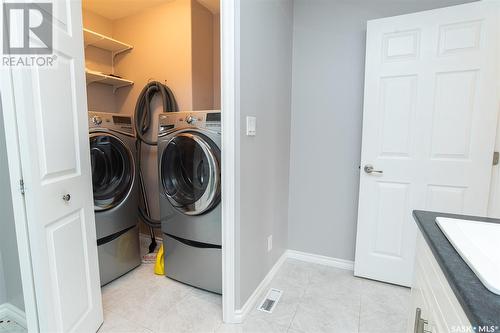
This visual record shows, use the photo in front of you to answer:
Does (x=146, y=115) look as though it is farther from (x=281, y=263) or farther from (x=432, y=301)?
(x=432, y=301)

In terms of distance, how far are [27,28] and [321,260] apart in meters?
2.49

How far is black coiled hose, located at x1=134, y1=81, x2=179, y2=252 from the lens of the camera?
246cm

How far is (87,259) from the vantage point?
141cm

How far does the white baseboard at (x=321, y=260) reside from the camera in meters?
2.28

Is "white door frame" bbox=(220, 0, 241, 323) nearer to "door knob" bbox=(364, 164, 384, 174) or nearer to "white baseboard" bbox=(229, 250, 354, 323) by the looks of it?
"white baseboard" bbox=(229, 250, 354, 323)

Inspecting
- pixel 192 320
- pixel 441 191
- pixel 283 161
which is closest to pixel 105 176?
pixel 192 320

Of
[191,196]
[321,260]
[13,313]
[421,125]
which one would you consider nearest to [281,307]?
[321,260]

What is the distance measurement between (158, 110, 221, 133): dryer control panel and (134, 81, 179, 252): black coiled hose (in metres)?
0.56

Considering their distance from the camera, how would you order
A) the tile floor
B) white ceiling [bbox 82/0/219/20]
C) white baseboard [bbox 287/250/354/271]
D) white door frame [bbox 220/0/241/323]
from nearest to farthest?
white door frame [bbox 220/0/241/323] < the tile floor < white baseboard [bbox 287/250/354/271] < white ceiling [bbox 82/0/219/20]

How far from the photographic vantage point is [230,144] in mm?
1456

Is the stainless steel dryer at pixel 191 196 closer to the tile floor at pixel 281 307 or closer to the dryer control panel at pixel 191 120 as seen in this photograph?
the dryer control panel at pixel 191 120

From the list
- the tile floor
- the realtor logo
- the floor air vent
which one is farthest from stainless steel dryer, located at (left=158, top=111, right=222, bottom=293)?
the realtor logo

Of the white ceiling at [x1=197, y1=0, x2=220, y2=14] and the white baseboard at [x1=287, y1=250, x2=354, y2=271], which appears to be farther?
the white ceiling at [x1=197, y1=0, x2=220, y2=14]

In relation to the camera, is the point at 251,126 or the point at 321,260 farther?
the point at 321,260
